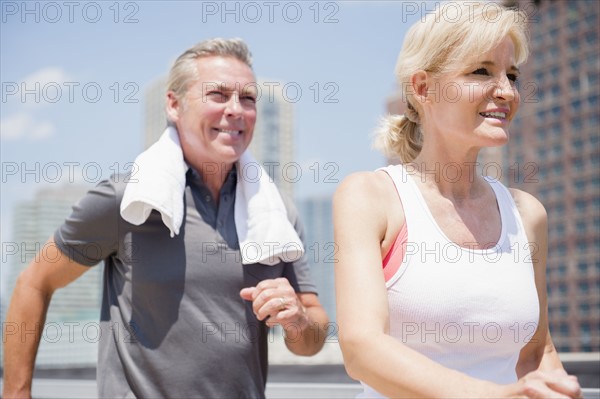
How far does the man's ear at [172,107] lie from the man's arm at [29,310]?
1.55 feet

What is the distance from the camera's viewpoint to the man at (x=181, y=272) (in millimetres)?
1787

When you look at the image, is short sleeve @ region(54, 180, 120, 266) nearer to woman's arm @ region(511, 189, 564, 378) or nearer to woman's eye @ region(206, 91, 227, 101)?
woman's eye @ region(206, 91, 227, 101)

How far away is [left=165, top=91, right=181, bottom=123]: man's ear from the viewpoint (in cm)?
205

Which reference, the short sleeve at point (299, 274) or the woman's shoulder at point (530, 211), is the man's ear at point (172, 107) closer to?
the short sleeve at point (299, 274)

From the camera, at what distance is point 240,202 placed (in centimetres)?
197

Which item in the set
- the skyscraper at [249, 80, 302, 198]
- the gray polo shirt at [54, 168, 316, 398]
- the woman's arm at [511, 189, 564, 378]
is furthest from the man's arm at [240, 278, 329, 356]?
the skyscraper at [249, 80, 302, 198]

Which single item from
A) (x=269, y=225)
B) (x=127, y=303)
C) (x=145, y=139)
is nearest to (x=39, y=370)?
(x=127, y=303)

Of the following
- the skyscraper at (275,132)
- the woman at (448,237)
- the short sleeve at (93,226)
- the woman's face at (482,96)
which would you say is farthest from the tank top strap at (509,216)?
the skyscraper at (275,132)

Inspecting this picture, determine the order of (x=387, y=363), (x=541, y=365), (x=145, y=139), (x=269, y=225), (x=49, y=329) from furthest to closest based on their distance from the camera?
(x=145, y=139) → (x=49, y=329) → (x=269, y=225) → (x=541, y=365) → (x=387, y=363)

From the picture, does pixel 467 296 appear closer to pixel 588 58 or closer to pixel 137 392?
pixel 137 392

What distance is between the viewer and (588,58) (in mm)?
65812

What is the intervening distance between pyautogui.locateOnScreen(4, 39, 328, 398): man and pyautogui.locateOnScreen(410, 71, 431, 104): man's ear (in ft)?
2.12

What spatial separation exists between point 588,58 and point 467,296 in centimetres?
7092

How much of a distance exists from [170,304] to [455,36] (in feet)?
3.31
